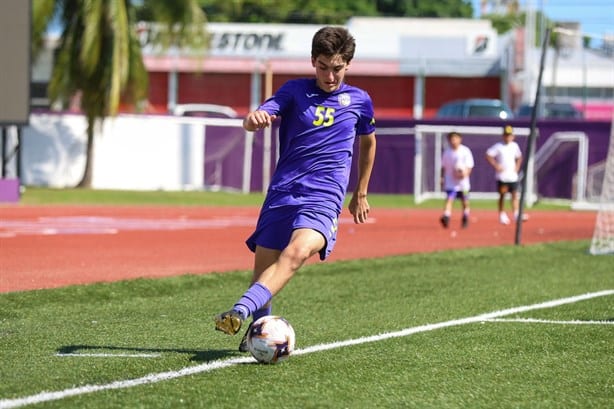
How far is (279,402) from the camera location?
6.14m

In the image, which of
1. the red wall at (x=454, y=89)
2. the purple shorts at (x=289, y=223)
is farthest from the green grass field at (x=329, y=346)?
the red wall at (x=454, y=89)

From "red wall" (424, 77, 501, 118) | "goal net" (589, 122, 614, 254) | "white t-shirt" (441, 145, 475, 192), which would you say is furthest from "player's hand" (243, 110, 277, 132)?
"red wall" (424, 77, 501, 118)

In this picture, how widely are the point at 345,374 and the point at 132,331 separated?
2.49 metres

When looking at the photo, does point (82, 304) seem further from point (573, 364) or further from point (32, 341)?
point (573, 364)

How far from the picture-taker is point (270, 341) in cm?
728

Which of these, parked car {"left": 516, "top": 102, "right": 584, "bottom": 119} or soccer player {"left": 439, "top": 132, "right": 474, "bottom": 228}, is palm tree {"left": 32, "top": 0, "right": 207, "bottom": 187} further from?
parked car {"left": 516, "top": 102, "right": 584, "bottom": 119}

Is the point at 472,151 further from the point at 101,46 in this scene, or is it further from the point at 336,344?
the point at 336,344

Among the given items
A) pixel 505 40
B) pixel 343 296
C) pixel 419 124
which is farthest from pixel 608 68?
pixel 343 296

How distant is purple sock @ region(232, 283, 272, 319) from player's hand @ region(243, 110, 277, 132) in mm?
911

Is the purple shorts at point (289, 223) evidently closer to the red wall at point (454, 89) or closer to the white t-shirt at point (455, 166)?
the white t-shirt at point (455, 166)

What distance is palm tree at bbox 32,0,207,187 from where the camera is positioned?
3397cm

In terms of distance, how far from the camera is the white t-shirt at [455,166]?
24.7 m

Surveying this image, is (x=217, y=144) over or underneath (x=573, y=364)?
underneath

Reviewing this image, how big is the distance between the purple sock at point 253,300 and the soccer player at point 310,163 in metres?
0.02
